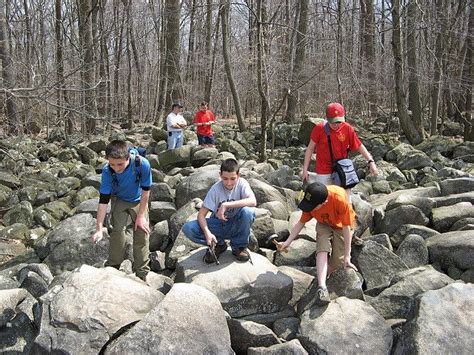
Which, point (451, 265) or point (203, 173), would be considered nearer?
point (451, 265)

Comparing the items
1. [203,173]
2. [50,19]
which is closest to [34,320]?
[203,173]

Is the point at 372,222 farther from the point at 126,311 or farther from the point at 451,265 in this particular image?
the point at 126,311

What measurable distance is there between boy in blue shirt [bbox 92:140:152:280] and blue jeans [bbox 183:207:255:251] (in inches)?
21.0

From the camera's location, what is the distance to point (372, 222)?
22.5 feet

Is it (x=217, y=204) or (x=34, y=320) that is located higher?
(x=217, y=204)

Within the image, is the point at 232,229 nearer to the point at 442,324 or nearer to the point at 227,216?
the point at 227,216

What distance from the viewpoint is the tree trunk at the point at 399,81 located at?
14244 millimetres

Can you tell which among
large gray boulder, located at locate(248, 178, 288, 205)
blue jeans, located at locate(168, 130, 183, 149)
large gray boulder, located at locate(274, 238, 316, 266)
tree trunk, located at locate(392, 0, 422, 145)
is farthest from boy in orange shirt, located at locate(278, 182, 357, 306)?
tree trunk, located at locate(392, 0, 422, 145)

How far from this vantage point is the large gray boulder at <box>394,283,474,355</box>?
12.9 feet

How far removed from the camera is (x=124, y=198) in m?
5.23

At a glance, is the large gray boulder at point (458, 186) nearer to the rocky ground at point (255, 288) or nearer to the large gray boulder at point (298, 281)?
the rocky ground at point (255, 288)

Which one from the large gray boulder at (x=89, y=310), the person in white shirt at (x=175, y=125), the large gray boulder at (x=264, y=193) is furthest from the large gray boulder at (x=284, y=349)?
the person in white shirt at (x=175, y=125)

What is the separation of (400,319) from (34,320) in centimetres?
342

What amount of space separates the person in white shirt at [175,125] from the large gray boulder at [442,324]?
358 inches
